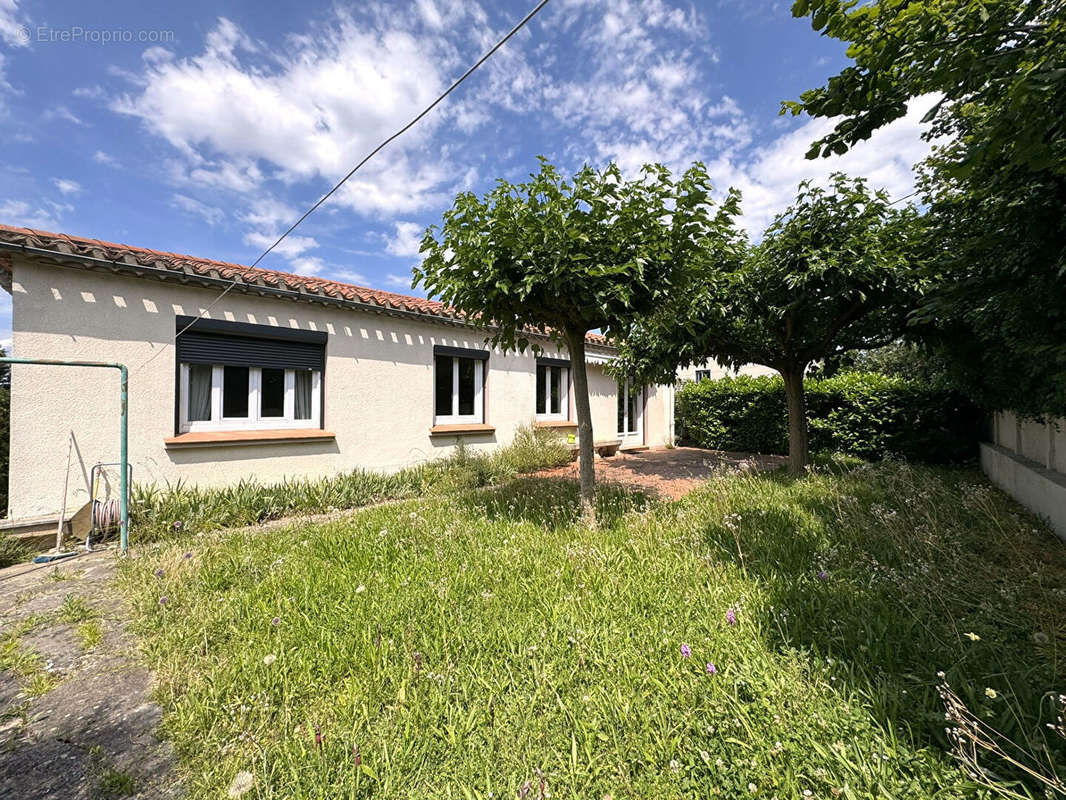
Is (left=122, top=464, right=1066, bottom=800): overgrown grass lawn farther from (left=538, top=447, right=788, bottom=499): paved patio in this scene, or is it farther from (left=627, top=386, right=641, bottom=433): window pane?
(left=627, top=386, right=641, bottom=433): window pane

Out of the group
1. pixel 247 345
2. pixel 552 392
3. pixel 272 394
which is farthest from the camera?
pixel 552 392

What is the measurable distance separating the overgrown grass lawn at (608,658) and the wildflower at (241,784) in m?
0.02

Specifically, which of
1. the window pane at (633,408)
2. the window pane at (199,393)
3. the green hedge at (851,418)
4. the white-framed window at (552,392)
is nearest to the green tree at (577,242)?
the window pane at (199,393)

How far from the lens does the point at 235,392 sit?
21.4 feet

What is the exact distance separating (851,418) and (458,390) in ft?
31.9

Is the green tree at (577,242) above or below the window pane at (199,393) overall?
above

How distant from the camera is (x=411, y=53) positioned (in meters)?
4.21

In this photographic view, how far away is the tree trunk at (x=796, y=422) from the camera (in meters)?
7.96

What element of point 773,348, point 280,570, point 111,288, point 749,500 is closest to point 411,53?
point 111,288

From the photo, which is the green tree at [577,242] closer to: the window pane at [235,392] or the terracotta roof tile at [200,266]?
the terracotta roof tile at [200,266]

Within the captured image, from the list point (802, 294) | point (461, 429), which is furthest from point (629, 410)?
point (802, 294)

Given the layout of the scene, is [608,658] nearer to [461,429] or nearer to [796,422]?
[461,429]

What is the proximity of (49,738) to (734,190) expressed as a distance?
6.37 m

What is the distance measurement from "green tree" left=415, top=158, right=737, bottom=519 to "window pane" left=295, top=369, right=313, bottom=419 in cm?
417
